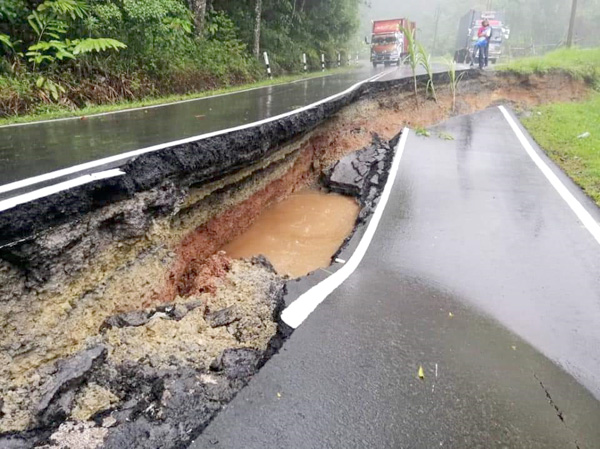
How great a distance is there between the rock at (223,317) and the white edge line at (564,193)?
14.8 feet

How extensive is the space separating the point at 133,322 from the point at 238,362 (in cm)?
117

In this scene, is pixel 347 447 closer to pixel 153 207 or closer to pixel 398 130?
pixel 153 207

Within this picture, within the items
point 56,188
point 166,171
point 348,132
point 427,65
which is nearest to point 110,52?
point 348,132

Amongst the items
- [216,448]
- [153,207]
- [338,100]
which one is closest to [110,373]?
[216,448]

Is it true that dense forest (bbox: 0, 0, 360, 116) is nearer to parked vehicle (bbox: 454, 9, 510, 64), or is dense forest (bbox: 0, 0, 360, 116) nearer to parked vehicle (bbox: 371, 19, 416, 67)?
parked vehicle (bbox: 371, 19, 416, 67)

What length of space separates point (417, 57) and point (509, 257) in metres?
10.1

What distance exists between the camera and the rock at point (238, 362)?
3.34 meters

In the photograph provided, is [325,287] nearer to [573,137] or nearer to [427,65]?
[573,137]

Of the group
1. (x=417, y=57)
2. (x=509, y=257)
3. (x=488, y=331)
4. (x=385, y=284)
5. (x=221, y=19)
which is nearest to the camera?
(x=488, y=331)

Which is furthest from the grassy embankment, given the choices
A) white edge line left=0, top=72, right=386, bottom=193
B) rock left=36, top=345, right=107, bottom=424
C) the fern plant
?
the fern plant

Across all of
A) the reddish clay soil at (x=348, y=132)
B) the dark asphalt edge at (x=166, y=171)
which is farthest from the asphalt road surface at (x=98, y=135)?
the reddish clay soil at (x=348, y=132)

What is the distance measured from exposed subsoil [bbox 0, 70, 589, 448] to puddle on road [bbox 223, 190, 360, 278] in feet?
1.81

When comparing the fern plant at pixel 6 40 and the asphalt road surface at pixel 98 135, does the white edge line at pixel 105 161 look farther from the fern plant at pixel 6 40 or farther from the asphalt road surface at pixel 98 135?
the fern plant at pixel 6 40

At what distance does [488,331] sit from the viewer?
12.8 feet
